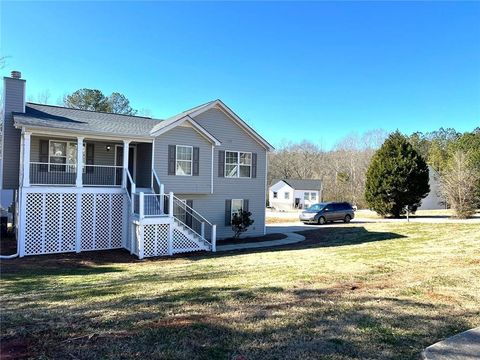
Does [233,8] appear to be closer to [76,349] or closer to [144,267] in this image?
[144,267]

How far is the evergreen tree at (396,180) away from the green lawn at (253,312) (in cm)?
1978

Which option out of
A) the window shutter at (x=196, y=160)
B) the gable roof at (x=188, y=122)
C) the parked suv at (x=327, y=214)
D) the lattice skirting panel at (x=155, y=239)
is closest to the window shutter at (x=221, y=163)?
the gable roof at (x=188, y=122)

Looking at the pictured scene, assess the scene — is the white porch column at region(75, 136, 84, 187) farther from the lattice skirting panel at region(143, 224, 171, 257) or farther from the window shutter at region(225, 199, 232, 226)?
the window shutter at region(225, 199, 232, 226)

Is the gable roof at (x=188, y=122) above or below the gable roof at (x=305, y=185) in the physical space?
above

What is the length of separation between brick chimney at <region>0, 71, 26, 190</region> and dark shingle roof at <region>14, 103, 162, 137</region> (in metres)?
0.57

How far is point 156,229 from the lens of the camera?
14961mm

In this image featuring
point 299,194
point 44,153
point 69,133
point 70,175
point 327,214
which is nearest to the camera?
point 69,133

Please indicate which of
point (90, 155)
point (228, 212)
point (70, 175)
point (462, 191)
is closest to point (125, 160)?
point (90, 155)

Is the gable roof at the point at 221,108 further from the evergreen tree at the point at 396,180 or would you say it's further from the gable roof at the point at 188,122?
the evergreen tree at the point at 396,180

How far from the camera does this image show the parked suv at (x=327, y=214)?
27516mm

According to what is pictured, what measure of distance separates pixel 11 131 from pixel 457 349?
688 inches

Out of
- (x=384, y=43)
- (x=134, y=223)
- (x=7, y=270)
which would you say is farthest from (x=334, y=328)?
(x=384, y=43)

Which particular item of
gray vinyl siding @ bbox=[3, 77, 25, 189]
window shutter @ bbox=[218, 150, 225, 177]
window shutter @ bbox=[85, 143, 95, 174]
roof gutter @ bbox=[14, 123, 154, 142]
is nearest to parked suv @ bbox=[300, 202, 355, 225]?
window shutter @ bbox=[218, 150, 225, 177]

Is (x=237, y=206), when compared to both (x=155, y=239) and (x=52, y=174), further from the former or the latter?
(x=52, y=174)
